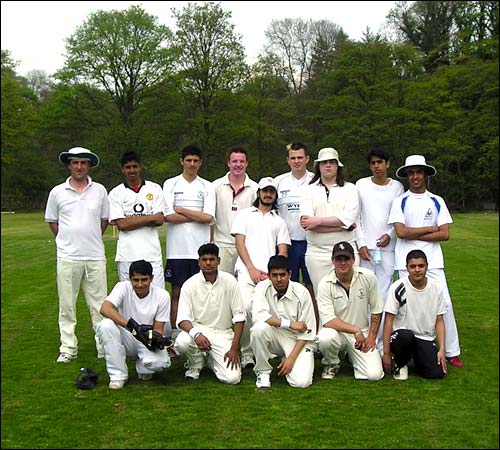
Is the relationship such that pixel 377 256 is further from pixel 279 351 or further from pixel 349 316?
pixel 279 351

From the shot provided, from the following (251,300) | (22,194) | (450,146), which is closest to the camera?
(251,300)

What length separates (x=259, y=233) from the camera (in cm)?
708

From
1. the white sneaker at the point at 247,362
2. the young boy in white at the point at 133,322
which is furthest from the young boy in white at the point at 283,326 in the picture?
the young boy in white at the point at 133,322

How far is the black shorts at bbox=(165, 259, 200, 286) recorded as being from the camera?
7441mm

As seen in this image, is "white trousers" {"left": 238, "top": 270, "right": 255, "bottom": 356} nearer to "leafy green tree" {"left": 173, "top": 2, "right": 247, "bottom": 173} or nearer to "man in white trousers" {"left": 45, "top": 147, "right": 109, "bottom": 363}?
"man in white trousers" {"left": 45, "top": 147, "right": 109, "bottom": 363}

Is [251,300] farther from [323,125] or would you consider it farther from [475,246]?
[323,125]

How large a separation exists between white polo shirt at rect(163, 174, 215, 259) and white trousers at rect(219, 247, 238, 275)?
1.03 feet

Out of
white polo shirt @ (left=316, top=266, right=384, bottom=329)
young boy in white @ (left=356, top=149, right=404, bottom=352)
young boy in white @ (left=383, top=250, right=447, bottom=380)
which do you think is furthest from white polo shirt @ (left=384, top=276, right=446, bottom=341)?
young boy in white @ (left=356, top=149, right=404, bottom=352)

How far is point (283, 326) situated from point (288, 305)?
0.80ft

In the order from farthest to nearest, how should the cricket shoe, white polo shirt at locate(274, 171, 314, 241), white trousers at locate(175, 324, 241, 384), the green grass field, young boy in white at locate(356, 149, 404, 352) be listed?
white polo shirt at locate(274, 171, 314, 241) < young boy in white at locate(356, 149, 404, 352) < the cricket shoe < white trousers at locate(175, 324, 241, 384) < the green grass field

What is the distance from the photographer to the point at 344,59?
45.6 meters

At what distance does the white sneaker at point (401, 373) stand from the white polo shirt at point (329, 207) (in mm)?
1478

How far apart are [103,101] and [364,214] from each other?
42388 millimetres

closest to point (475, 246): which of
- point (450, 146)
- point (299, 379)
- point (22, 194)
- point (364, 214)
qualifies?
point (364, 214)
